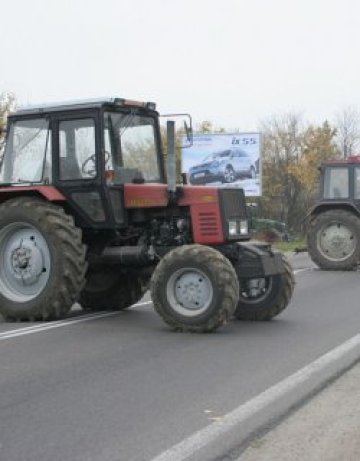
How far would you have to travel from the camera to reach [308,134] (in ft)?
174

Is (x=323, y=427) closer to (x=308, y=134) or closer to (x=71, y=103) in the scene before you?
(x=71, y=103)

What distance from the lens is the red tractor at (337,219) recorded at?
19938 millimetres

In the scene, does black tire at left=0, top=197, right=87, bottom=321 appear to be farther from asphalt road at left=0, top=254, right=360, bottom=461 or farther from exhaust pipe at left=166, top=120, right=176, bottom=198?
exhaust pipe at left=166, top=120, right=176, bottom=198

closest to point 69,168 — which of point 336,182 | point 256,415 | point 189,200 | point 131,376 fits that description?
point 189,200

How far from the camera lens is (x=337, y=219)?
20094mm

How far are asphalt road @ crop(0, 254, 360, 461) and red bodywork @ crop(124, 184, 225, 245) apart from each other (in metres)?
1.21

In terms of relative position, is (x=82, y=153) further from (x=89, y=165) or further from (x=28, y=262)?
(x=28, y=262)

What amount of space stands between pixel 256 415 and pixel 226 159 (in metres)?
29.4

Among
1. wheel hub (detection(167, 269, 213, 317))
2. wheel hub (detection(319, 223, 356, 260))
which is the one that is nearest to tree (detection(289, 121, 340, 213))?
wheel hub (detection(319, 223, 356, 260))

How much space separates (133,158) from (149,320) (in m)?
2.25

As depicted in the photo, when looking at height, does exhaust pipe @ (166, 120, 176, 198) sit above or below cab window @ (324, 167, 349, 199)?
above

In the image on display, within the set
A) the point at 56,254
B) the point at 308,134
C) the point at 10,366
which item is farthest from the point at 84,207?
the point at 308,134

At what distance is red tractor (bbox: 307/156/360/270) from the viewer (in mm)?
19938

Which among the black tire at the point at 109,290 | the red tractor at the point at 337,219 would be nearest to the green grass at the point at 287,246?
the red tractor at the point at 337,219
